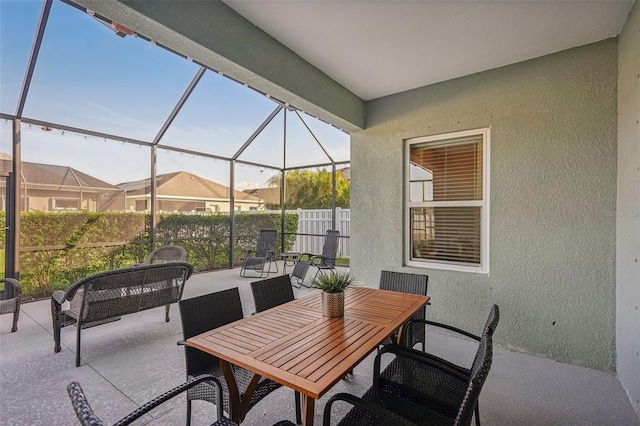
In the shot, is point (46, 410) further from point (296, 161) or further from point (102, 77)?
point (296, 161)

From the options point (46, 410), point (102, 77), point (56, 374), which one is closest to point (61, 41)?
point (102, 77)

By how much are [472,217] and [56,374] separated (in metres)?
4.25

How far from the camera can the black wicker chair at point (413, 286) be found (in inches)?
98.3

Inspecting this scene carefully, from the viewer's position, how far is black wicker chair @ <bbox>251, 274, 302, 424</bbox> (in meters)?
2.35

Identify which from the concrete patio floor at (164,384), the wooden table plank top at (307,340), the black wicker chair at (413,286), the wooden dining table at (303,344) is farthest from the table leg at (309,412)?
the black wicker chair at (413,286)

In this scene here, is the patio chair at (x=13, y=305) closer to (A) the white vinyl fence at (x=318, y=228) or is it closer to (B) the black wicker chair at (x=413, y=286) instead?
(B) the black wicker chair at (x=413, y=286)

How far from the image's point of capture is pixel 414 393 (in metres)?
1.58

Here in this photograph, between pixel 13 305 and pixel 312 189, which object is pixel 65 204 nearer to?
pixel 13 305

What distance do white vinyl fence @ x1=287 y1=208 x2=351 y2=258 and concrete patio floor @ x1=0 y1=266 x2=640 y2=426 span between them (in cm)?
409

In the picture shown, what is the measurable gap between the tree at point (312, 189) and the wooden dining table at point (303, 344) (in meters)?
5.23

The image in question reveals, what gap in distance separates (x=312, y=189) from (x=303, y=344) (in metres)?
6.36

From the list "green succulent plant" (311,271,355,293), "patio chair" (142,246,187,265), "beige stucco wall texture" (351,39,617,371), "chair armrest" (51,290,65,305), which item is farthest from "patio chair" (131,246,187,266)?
"beige stucco wall texture" (351,39,617,371)

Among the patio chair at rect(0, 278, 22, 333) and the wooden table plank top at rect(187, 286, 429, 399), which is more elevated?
the wooden table plank top at rect(187, 286, 429, 399)

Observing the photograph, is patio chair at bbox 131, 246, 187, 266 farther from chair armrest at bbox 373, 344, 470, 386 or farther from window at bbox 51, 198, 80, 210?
chair armrest at bbox 373, 344, 470, 386
